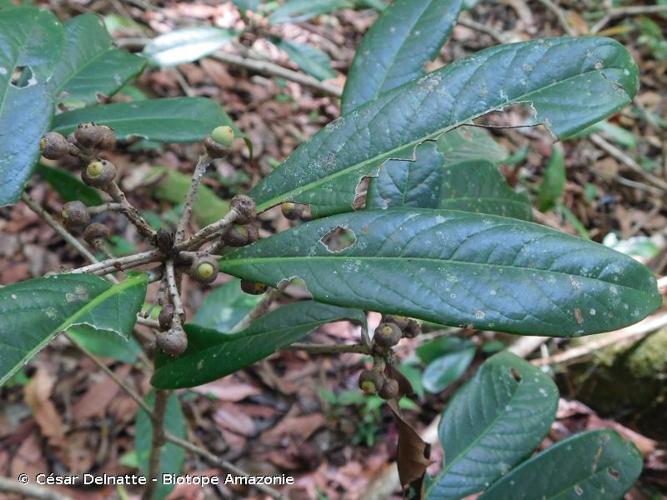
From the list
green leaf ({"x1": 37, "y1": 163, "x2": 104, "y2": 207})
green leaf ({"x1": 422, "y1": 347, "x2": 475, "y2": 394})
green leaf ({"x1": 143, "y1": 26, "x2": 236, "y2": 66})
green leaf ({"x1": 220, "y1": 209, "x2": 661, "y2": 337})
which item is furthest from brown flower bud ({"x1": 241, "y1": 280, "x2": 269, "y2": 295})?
green leaf ({"x1": 422, "y1": 347, "x2": 475, "y2": 394})

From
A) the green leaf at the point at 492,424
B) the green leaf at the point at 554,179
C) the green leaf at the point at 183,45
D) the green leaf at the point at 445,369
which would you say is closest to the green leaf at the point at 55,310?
the green leaf at the point at 492,424

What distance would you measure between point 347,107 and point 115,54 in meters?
0.41

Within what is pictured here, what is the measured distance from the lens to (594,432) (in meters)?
1.00

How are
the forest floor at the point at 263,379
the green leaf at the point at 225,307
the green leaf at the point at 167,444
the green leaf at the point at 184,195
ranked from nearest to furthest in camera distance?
the green leaf at the point at 167,444 < the green leaf at the point at 225,307 < the forest floor at the point at 263,379 < the green leaf at the point at 184,195

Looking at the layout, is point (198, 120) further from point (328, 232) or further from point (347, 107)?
point (328, 232)

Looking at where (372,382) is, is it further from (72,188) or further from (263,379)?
(263,379)

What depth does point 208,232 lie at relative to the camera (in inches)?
25.7

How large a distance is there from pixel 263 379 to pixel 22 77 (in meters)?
1.61

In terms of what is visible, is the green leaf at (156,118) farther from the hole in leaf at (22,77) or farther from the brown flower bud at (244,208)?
the brown flower bud at (244,208)

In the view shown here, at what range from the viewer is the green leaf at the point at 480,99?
679 mm

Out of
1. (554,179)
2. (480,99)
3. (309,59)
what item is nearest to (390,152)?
(480,99)

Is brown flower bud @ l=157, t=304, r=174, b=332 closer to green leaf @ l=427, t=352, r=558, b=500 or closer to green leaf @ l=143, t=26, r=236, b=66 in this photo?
green leaf @ l=427, t=352, r=558, b=500

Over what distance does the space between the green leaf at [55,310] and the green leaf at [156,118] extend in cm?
28

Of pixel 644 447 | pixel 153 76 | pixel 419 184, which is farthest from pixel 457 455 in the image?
pixel 153 76
